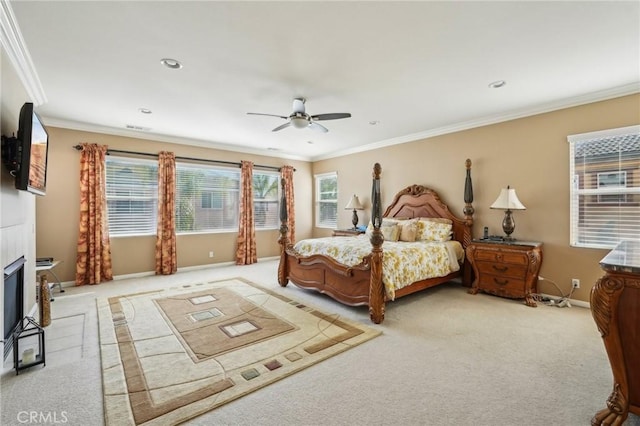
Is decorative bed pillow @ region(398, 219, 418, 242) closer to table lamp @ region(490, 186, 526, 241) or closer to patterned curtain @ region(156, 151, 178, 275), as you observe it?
table lamp @ region(490, 186, 526, 241)

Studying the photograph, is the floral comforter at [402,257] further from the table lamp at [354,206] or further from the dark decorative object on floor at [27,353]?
the dark decorative object on floor at [27,353]

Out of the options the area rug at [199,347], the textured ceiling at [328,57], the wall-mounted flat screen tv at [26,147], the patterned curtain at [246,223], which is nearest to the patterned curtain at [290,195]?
the patterned curtain at [246,223]

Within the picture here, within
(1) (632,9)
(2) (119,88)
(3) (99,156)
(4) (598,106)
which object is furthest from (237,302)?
(4) (598,106)

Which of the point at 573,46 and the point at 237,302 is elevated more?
the point at 573,46

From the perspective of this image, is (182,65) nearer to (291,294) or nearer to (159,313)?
(159,313)

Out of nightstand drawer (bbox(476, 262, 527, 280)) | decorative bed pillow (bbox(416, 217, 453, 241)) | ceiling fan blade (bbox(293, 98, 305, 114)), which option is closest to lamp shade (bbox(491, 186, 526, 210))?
nightstand drawer (bbox(476, 262, 527, 280))

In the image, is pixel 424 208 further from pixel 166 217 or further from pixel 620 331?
pixel 166 217

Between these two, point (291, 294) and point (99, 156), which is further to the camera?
point (99, 156)

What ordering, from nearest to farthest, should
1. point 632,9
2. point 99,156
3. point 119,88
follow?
point 632,9
point 119,88
point 99,156

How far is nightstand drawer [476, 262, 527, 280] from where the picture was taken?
381 centimetres

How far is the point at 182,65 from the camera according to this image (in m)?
2.88

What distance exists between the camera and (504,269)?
3963 millimetres

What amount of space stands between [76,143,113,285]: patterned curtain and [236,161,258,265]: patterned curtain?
8.07ft

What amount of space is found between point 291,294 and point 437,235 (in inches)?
98.2
